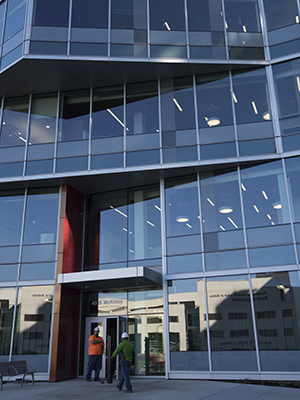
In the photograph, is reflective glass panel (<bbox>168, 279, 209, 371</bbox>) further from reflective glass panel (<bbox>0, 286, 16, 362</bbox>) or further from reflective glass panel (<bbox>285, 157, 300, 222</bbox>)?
reflective glass panel (<bbox>0, 286, 16, 362</bbox>)

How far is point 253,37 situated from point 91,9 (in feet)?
22.8

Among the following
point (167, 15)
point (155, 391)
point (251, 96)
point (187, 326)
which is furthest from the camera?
point (167, 15)

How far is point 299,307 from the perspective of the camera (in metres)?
12.8

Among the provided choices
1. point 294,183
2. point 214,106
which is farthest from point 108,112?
point 294,183

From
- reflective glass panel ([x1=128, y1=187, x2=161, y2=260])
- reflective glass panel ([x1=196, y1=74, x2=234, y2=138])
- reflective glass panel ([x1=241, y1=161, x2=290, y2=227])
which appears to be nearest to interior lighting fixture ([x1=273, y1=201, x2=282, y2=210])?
reflective glass panel ([x1=241, y1=161, x2=290, y2=227])

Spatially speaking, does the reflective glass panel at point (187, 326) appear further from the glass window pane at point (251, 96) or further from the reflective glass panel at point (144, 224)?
the glass window pane at point (251, 96)

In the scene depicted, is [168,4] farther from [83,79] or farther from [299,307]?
[299,307]

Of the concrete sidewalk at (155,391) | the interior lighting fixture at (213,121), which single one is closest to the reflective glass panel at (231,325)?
the concrete sidewalk at (155,391)

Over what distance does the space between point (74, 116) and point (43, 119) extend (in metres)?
1.39

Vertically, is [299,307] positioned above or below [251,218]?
below

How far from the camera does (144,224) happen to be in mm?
16297

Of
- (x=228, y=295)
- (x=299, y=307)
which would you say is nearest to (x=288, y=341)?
(x=299, y=307)

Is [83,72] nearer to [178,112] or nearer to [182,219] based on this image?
[178,112]

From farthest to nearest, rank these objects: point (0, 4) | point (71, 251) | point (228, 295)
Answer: point (0, 4) → point (71, 251) → point (228, 295)
